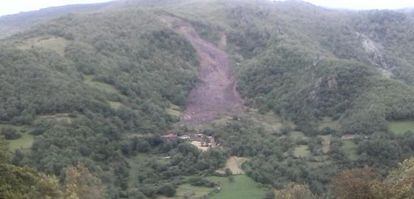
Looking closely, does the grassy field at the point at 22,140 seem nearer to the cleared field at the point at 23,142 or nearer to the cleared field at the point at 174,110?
the cleared field at the point at 23,142

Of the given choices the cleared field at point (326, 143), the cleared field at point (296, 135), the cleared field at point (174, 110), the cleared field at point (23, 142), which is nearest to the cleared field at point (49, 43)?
the cleared field at point (174, 110)

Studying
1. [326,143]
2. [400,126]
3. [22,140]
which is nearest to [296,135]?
[326,143]

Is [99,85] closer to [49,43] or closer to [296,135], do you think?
[49,43]

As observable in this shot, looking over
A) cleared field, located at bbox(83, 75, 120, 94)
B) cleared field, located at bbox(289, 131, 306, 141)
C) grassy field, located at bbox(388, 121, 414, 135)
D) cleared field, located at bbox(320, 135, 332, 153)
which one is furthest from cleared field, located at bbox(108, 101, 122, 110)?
grassy field, located at bbox(388, 121, 414, 135)

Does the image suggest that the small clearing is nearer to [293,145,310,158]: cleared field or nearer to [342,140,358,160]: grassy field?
[293,145,310,158]: cleared field

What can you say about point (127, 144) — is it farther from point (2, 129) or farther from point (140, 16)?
point (140, 16)

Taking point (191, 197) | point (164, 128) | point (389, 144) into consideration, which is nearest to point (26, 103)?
point (164, 128)
